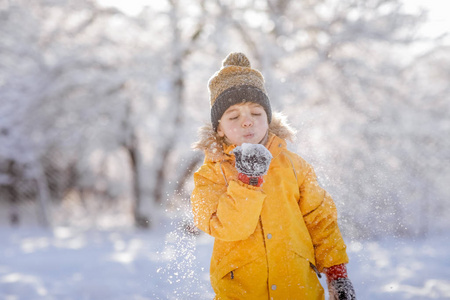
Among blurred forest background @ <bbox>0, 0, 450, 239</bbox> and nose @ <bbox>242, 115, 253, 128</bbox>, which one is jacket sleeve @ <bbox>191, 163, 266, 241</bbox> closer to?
nose @ <bbox>242, 115, 253, 128</bbox>

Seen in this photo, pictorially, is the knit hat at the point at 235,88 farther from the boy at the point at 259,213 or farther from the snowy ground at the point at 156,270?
the snowy ground at the point at 156,270

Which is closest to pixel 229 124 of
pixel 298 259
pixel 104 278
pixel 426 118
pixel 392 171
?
pixel 298 259

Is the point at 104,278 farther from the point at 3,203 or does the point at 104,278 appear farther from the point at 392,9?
the point at 3,203

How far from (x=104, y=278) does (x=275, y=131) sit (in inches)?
120

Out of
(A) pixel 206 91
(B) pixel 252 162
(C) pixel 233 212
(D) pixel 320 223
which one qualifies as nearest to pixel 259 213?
(C) pixel 233 212

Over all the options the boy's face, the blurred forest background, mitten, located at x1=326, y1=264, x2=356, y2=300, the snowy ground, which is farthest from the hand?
the blurred forest background

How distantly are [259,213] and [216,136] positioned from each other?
539mm

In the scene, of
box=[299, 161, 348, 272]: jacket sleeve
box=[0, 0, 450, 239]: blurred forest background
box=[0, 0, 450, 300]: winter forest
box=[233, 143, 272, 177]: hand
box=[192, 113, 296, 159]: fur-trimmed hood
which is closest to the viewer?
box=[233, 143, 272, 177]: hand

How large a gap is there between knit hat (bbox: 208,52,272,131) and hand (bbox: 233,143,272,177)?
40 centimetres

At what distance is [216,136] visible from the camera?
1.96 m

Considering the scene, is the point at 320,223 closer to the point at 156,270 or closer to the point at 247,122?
the point at 247,122

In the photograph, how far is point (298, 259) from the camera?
166cm

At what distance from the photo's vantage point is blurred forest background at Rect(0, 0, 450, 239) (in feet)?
19.7

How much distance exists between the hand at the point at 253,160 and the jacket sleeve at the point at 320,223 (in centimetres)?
34
